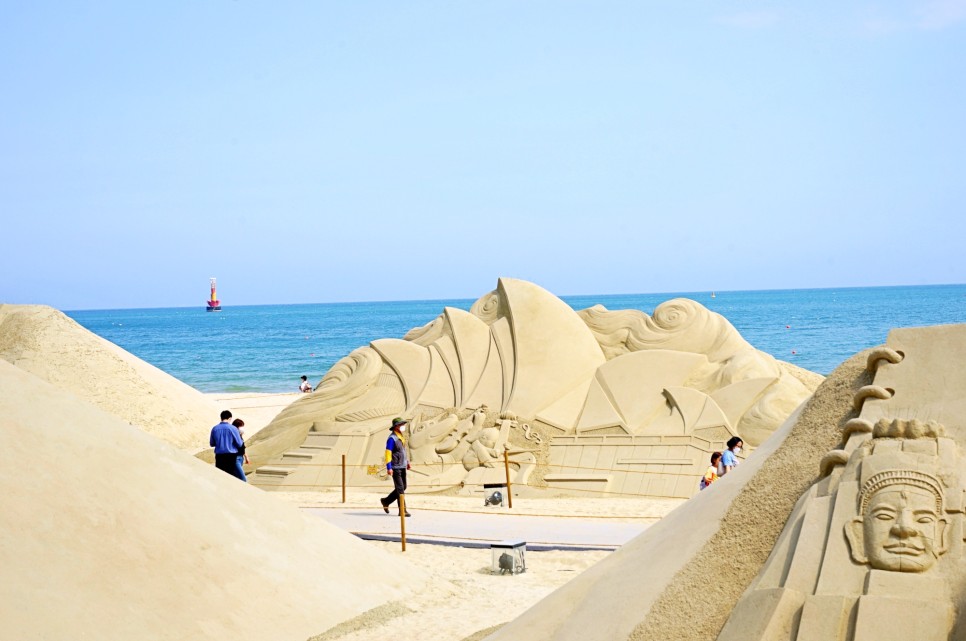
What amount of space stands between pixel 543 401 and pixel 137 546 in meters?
6.67

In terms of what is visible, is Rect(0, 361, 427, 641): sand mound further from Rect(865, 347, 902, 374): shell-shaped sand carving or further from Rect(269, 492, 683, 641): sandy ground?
Rect(865, 347, 902, 374): shell-shaped sand carving

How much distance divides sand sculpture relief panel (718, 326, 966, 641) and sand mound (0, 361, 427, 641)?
314 centimetres

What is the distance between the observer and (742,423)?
10727 millimetres

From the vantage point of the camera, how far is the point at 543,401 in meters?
11.7

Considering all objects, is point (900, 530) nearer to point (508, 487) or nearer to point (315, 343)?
point (508, 487)

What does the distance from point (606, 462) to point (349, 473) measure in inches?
120

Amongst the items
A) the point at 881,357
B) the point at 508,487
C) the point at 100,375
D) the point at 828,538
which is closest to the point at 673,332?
the point at 508,487

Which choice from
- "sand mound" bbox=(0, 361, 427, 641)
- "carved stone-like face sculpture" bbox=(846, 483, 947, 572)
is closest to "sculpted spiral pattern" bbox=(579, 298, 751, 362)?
"sand mound" bbox=(0, 361, 427, 641)

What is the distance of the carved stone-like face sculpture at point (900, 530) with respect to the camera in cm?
328

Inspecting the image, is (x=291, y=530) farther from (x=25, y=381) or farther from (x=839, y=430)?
(x=839, y=430)

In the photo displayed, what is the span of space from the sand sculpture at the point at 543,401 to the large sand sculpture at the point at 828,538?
6.30 meters

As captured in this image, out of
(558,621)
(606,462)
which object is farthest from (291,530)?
(606,462)

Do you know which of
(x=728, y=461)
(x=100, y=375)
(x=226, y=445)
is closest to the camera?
(x=728, y=461)

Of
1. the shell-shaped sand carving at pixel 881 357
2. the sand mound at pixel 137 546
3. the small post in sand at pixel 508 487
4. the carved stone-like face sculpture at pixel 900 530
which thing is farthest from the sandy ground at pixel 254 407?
the carved stone-like face sculpture at pixel 900 530
